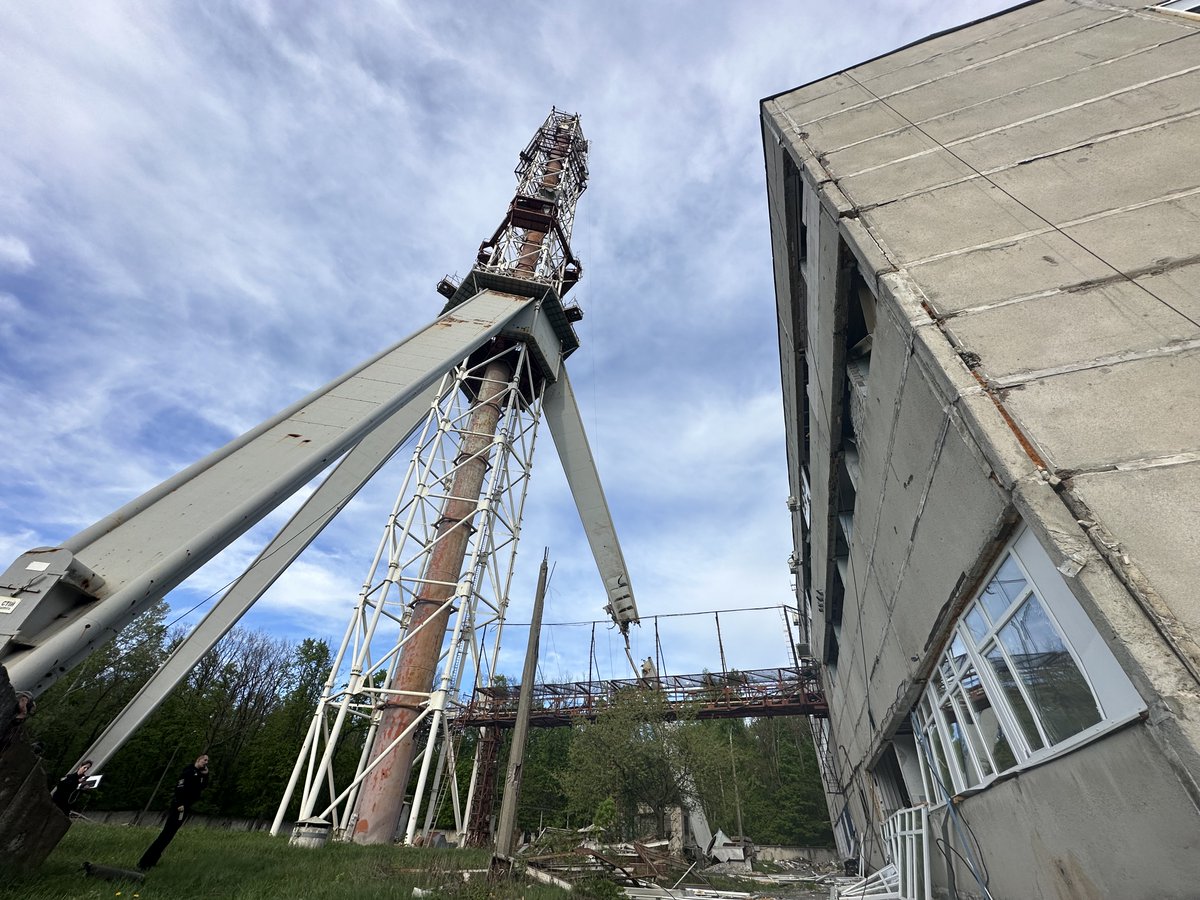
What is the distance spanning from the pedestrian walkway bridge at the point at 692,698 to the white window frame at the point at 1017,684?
14789 mm

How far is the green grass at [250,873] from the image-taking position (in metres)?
4.50

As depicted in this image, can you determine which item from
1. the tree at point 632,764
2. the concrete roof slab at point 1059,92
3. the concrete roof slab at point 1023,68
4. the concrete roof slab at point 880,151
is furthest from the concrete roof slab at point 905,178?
the tree at point 632,764

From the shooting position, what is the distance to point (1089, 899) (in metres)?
2.84

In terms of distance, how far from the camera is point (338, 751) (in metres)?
29.6

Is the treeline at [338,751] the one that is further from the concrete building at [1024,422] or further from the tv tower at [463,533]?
the concrete building at [1024,422]

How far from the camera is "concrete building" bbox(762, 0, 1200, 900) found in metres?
2.38

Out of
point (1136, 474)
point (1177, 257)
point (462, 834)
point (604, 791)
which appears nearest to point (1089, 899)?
point (1136, 474)

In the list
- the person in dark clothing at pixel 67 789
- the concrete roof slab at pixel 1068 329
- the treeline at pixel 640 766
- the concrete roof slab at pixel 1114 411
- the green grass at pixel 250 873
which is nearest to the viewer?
the concrete roof slab at pixel 1114 411

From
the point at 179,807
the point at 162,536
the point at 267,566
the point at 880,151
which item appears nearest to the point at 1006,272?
the point at 880,151

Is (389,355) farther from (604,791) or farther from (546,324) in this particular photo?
(604,791)

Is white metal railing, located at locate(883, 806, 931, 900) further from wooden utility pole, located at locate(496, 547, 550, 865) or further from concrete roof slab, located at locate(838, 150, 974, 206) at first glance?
concrete roof slab, located at locate(838, 150, 974, 206)

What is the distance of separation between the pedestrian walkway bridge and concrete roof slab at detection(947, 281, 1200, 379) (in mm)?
18338

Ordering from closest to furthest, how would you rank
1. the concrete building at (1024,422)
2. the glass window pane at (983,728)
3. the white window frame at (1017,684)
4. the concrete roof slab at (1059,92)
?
the concrete building at (1024,422) < the white window frame at (1017,684) < the glass window pane at (983,728) < the concrete roof slab at (1059,92)

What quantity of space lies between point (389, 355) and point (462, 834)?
36.7 ft
